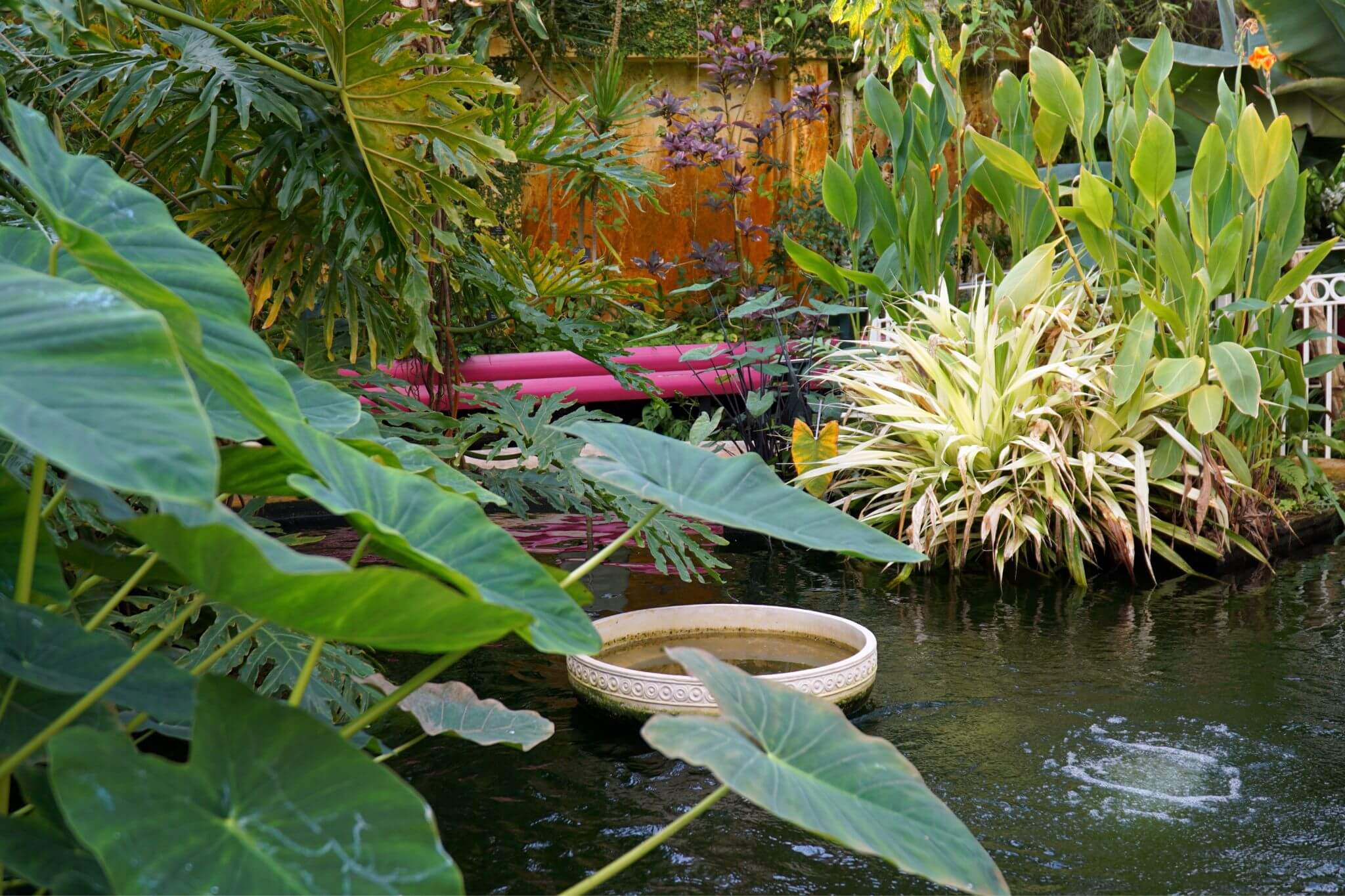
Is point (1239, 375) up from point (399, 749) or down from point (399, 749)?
→ up

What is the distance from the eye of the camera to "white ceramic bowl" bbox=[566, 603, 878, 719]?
194 centimetres

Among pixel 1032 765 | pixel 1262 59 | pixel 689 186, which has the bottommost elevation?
pixel 1032 765

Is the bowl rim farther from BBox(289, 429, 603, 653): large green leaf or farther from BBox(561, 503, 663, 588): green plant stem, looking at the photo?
BBox(289, 429, 603, 653): large green leaf

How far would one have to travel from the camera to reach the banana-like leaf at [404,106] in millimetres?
1890

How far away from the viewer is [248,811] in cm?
68

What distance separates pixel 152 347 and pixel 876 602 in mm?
2746

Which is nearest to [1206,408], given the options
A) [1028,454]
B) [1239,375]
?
[1239,375]

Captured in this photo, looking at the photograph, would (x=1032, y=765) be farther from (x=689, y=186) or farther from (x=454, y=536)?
(x=689, y=186)

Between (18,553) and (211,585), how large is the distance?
0.35 meters

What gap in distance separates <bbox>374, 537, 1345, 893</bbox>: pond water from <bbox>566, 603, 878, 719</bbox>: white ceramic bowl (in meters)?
0.11

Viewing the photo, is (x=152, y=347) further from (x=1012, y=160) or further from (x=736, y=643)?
(x=1012, y=160)

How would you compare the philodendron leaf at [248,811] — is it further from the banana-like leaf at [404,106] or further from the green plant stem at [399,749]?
the banana-like leaf at [404,106]

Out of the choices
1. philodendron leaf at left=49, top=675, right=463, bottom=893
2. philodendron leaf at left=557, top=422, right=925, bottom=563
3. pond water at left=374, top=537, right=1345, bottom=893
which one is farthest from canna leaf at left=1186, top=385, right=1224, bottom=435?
philodendron leaf at left=49, top=675, right=463, bottom=893

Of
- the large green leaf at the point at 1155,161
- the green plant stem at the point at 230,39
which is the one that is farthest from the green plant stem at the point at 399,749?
the large green leaf at the point at 1155,161
